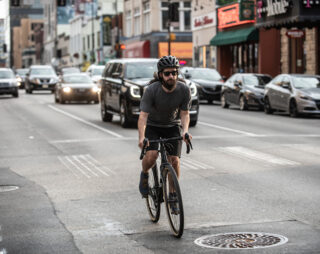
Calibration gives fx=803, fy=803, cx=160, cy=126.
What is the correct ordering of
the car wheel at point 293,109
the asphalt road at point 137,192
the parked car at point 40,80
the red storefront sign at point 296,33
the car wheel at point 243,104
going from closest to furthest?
the asphalt road at point 137,192
the car wheel at point 293,109
the car wheel at point 243,104
the red storefront sign at point 296,33
the parked car at point 40,80

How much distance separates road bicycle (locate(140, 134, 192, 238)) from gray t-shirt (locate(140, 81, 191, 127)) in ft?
0.91

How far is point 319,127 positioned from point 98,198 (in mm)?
12730

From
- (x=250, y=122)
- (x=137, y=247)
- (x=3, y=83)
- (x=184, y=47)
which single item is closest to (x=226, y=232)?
(x=137, y=247)

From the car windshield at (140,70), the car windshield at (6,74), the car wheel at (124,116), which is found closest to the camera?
the car wheel at (124,116)

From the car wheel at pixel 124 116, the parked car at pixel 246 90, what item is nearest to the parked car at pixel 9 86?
the parked car at pixel 246 90

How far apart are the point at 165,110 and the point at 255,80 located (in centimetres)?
2411

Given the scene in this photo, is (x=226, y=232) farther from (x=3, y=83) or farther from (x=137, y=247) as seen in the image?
(x=3, y=83)

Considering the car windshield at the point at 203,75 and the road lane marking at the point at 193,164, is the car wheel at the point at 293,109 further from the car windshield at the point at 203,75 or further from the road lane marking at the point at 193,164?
the road lane marking at the point at 193,164

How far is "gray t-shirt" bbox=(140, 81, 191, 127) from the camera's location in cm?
793

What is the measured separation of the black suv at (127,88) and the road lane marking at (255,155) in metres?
5.94

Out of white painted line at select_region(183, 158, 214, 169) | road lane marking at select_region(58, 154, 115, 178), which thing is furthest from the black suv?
white painted line at select_region(183, 158, 214, 169)

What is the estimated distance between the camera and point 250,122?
78.1 ft

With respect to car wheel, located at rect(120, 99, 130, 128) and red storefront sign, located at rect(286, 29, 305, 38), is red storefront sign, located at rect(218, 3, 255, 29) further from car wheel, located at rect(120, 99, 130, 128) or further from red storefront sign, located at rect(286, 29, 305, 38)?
car wheel, located at rect(120, 99, 130, 128)

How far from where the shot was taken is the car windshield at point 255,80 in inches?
1241
